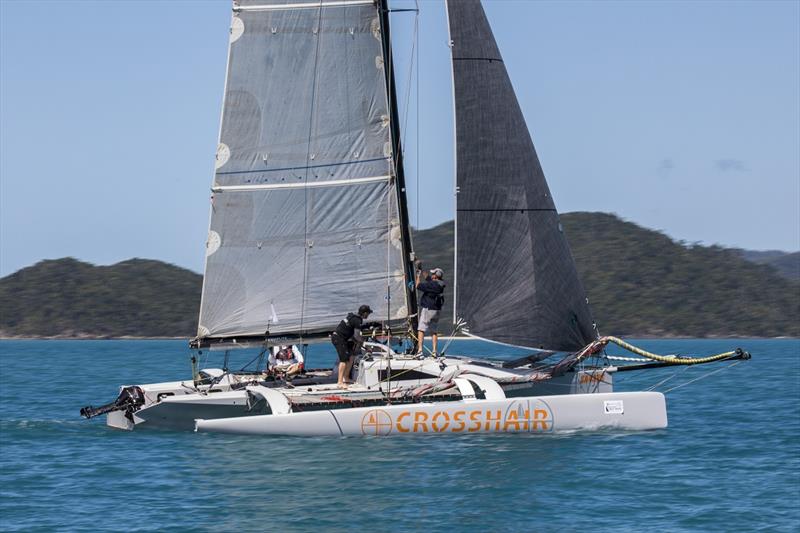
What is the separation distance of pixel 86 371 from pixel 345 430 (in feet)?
108

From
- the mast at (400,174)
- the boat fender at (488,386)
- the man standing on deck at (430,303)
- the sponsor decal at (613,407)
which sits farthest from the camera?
the mast at (400,174)

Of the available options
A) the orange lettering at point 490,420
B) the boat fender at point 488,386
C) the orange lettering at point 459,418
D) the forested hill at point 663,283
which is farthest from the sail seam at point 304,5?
the forested hill at point 663,283

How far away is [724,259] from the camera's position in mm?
161250

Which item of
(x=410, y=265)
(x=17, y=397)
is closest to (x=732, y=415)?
(x=410, y=265)

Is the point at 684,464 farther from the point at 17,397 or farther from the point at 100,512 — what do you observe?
the point at 17,397

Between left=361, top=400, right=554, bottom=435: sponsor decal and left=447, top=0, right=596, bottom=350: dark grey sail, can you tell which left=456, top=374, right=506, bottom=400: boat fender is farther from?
left=447, top=0, right=596, bottom=350: dark grey sail

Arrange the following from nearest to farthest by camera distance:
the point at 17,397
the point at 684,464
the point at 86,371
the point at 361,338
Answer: the point at 684,464 → the point at 361,338 → the point at 17,397 → the point at 86,371

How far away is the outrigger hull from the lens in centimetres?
2178

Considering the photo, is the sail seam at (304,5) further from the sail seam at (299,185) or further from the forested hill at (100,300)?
the forested hill at (100,300)

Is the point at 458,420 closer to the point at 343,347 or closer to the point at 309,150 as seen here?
the point at 343,347

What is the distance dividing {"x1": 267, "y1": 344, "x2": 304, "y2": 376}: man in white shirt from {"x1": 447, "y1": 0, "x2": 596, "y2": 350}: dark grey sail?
3.82 meters

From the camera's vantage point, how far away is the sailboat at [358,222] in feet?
78.1

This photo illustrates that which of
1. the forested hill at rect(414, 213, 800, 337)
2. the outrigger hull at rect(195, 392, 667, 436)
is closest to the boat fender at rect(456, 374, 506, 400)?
the outrigger hull at rect(195, 392, 667, 436)

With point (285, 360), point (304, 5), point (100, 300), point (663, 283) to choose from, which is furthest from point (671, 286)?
point (304, 5)
